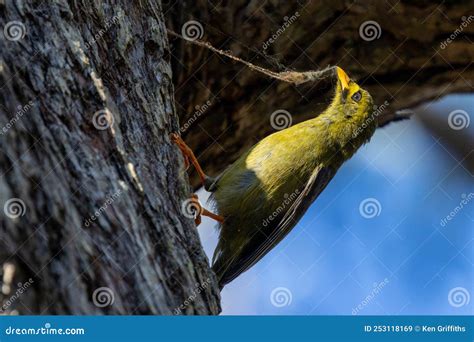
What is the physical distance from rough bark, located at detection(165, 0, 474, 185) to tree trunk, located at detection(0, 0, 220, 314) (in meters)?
1.21

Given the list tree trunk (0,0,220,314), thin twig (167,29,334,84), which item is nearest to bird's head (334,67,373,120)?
thin twig (167,29,334,84)

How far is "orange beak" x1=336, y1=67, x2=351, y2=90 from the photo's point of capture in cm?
436

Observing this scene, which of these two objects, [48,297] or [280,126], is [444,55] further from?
[48,297]

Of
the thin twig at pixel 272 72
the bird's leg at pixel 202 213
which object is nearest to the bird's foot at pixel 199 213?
the bird's leg at pixel 202 213

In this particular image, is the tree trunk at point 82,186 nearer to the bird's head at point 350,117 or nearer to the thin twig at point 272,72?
the thin twig at point 272,72

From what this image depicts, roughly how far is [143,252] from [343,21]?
2290 millimetres

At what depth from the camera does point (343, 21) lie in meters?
4.17

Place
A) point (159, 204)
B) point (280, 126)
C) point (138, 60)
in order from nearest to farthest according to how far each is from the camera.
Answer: point (159, 204) < point (138, 60) < point (280, 126)

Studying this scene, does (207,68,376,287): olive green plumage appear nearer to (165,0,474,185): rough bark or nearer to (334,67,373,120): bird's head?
(334,67,373,120): bird's head

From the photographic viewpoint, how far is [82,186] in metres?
2.45

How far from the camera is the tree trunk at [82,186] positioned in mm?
2316

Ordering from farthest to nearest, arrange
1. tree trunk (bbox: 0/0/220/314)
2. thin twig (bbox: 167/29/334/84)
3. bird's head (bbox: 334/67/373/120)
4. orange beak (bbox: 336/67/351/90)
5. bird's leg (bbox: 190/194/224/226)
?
bird's head (bbox: 334/67/373/120) < orange beak (bbox: 336/67/351/90) < thin twig (bbox: 167/29/334/84) < bird's leg (bbox: 190/194/224/226) < tree trunk (bbox: 0/0/220/314)

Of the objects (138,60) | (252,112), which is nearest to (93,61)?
(138,60)

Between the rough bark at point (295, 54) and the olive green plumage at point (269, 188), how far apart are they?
201 mm
